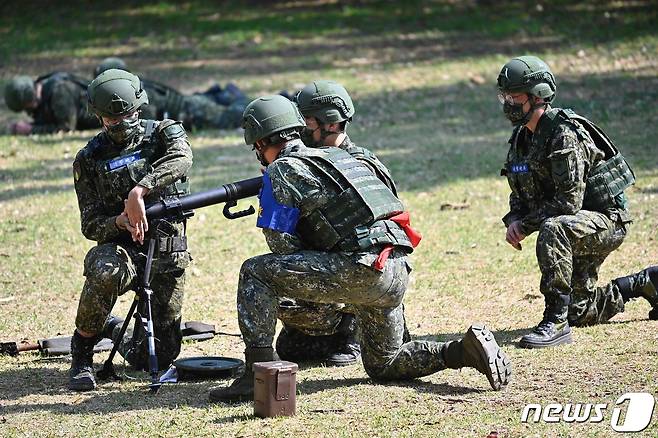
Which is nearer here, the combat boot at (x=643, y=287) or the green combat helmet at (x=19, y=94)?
the combat boot at (x=643, y=287)

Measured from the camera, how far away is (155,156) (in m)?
7.26

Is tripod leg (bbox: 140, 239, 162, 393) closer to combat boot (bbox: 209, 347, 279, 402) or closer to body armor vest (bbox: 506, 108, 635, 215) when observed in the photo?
combat boot (bbox: 209, 347, 279, 402)

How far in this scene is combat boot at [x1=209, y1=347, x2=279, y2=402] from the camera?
21.0ft

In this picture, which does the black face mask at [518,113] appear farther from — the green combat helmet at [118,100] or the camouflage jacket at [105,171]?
the green combat helmet at [118,100]

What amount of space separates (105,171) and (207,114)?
9.72 m

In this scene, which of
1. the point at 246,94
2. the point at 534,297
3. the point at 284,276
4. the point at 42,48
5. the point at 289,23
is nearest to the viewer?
the point at 284,276

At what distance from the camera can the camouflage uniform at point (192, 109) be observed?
53.4 feet

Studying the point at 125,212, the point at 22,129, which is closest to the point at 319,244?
the point at 125,212

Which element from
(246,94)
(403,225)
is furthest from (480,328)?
(246,94)

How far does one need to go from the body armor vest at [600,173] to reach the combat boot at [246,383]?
2.41 metres

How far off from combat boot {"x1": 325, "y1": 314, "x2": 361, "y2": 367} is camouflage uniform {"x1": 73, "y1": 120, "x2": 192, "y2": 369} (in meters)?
1.00

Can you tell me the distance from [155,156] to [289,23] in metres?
19.7

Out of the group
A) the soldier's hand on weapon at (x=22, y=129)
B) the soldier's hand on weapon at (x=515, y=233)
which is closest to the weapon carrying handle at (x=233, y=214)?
the soldier's hand on weapon at (x=515, y=233)

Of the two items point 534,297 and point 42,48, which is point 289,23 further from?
point 534,297
